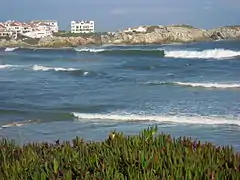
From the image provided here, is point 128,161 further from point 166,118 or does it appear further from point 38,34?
point 38,34

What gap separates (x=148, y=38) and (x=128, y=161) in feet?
393

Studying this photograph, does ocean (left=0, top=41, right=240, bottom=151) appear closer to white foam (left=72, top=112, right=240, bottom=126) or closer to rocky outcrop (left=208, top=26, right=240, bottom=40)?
white foam (left=72, top=112, right=240, bottom=126)

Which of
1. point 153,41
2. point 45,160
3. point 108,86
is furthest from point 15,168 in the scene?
point 153,41

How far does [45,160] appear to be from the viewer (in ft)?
13.9

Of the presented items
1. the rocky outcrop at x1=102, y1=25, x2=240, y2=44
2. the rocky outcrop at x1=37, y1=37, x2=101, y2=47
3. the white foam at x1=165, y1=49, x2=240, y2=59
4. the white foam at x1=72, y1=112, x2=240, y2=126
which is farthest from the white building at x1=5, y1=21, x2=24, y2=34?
the white foam at x1=72, y1=112, x2=240, y2=126

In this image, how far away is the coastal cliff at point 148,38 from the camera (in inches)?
4830

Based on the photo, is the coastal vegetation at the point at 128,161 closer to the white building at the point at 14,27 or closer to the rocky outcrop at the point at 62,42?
the rocky outcrop at the point at 62,42

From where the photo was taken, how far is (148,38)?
122625 millimetres

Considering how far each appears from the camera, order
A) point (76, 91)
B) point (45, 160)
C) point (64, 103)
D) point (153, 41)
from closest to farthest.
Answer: point (45, 160)
point (64, 103)
point (76, 91)
point (153, 41)

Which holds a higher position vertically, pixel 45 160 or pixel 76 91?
pixel 45 160

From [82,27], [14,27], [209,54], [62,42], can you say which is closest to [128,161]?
[209,54]

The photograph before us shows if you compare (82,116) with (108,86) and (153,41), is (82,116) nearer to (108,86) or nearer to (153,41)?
(108,86)

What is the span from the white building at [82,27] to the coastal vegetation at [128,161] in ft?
613

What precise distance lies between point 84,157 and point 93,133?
29.7 feet
